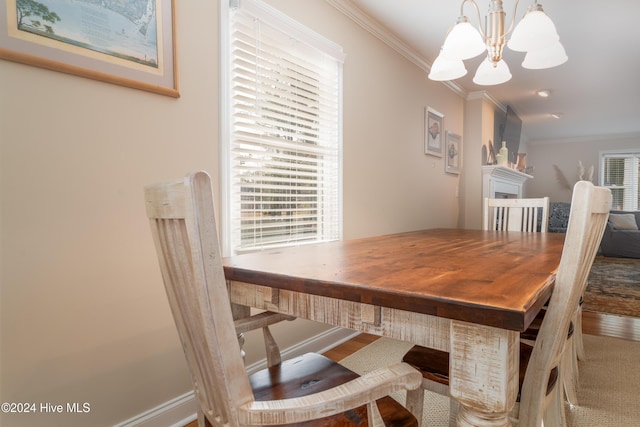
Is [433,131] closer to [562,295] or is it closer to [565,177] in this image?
[562,295]

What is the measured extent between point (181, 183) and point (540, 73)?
4.60 m

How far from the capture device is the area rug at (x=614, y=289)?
3251 millimetres

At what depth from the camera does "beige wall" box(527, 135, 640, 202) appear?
26.1ft

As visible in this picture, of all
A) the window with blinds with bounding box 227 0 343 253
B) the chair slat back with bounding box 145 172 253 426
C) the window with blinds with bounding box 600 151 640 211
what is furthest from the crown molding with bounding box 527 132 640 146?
the chair slat back with bounding box 145 172 253 426

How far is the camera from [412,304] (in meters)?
0.76

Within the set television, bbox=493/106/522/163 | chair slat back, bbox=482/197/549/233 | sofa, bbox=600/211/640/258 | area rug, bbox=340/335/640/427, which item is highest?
television, bbox=493/106/522/163

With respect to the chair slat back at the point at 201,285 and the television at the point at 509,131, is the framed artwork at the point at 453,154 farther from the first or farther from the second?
the chair slat back at the point at 201,285

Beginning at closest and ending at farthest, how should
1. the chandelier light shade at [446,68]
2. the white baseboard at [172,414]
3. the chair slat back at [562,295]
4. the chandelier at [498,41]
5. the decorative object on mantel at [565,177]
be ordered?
the chair slat back at [562,295]
the white baseboard at [172,414]
the chandelier at [498,41]
the chandelier light shade at [446,68]
the decorative object on mantel at [565,177]

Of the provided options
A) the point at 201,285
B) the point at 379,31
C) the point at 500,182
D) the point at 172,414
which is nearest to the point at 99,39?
the point at 201,285

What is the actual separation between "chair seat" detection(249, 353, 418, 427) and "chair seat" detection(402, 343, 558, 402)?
0.22m

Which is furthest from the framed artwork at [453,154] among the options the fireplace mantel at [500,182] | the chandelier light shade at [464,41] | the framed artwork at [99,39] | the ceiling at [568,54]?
the framed artwork at [99,39]

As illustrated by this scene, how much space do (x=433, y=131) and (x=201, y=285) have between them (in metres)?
3.85

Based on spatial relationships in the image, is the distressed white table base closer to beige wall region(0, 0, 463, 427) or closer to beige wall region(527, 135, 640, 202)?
beige wall region(0, 0, 463, 427)

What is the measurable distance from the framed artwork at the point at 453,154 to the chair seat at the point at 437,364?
3.43 metres
